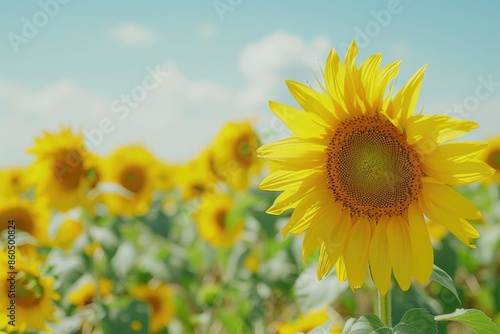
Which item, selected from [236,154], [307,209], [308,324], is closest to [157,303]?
[236,154]

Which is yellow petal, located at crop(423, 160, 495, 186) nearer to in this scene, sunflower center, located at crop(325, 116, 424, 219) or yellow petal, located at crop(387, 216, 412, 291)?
sunflower center, located at crop(325, 116, 424, 219)

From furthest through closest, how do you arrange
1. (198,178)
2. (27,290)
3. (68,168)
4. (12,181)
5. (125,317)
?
(12,181)
(198,178)
(68,168)
(125,317)
(27,290)

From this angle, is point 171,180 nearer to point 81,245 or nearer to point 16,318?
point 81,245

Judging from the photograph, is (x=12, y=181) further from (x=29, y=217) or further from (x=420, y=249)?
(x=420, y=249)

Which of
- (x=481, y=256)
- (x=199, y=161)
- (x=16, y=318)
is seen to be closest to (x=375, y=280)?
(x=16, y=318)

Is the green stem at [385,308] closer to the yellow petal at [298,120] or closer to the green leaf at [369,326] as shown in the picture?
the green leaf at [369,326]

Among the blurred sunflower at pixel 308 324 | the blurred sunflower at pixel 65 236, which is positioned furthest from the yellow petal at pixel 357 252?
the blurred sunflower at pixel 65 236
